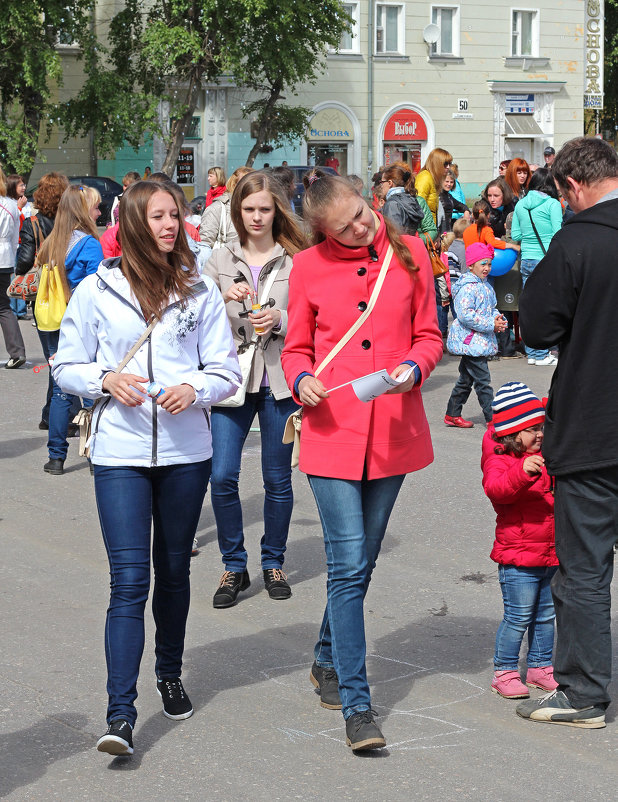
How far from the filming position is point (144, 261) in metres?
4.38

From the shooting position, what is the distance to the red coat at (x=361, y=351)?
4363 mm

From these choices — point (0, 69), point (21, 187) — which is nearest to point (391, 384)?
point (21, 187)

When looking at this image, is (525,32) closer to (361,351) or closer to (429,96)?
(429,96)

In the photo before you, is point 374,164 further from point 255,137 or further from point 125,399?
point 125,399

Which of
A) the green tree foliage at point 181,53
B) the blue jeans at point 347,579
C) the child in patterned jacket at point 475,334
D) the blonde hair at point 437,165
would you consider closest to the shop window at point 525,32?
the green tree foliage at point 181,53

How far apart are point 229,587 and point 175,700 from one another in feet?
4.86

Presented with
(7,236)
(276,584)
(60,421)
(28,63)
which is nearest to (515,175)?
(7,236)

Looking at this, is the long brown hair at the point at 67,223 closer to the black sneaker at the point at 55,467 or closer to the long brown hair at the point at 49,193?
the long brown hair at the point at 49,193

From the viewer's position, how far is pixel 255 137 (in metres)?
41.8

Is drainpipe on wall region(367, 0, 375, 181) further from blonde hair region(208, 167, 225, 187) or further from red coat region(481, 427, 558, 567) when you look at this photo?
red coat region(481, 427, 558, 567)

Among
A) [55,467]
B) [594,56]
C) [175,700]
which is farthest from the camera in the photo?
[594,56]

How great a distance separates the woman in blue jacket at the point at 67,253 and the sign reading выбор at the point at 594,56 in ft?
136

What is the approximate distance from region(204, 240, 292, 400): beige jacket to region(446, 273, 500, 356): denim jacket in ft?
13.5

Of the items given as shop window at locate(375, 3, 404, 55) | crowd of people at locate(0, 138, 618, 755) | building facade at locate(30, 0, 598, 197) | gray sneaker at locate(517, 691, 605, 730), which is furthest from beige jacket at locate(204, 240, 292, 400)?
shop window at locate(375, 3, 404, 55)
